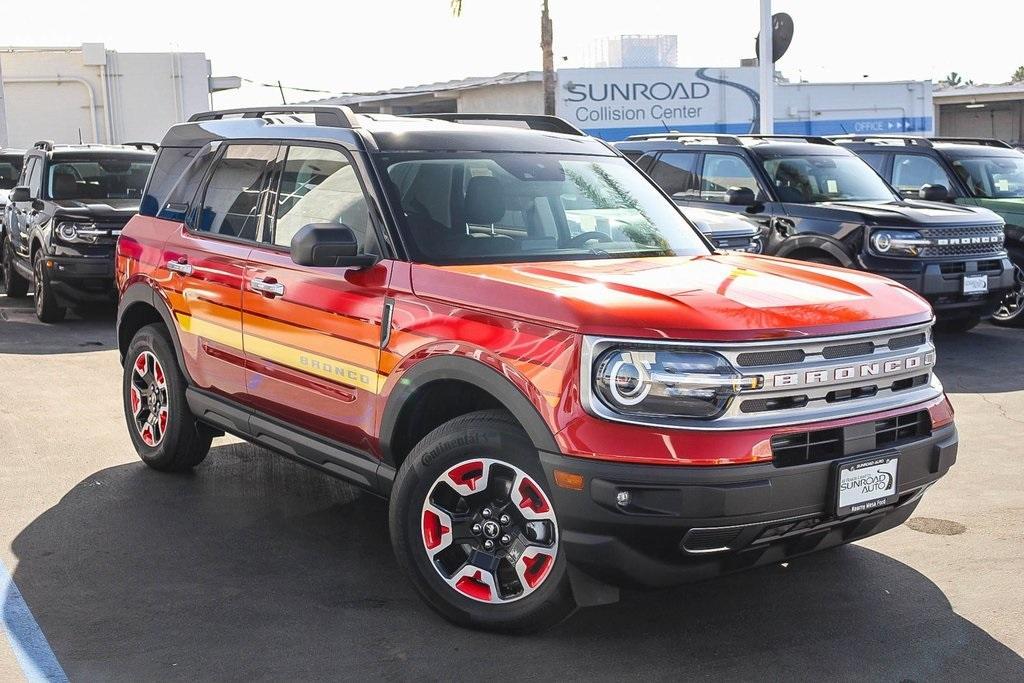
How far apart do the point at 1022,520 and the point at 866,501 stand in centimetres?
206

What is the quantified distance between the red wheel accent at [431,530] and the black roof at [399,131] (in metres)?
1.59

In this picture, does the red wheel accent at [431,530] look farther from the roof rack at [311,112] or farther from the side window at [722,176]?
the side window at [722,176]

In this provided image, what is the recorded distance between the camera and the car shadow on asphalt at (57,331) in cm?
1112

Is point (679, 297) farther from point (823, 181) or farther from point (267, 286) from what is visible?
point (823, 181)

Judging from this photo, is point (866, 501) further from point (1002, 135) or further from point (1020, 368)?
point (1002, 135)

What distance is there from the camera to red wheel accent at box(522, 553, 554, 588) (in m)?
4.02

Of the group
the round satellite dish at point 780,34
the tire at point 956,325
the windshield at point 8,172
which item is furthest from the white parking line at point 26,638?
the round satellite dish at point 780,34

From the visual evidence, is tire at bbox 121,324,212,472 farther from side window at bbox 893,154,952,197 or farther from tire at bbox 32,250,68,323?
side window at bbox 893,154,952,197

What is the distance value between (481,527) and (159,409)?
2.82 metres

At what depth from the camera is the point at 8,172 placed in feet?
58.2

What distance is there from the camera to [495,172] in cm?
512

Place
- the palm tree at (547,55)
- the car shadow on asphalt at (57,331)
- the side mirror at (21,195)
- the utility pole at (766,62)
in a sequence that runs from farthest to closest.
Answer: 1. the palm tree at (547,55)
2. the utility pole at (766,62)
3. the side mirror at (21,195)
4. the car shadow on asphalt at (57,331)

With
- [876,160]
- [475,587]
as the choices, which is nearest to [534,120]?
[475,587]

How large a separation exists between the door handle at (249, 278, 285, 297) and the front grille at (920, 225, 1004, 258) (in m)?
6.75
